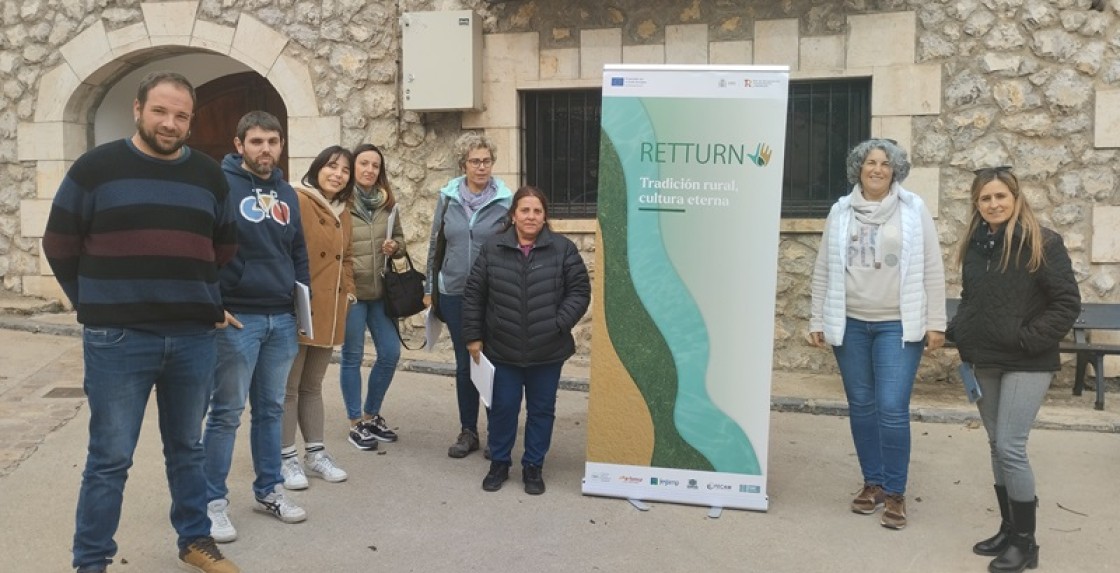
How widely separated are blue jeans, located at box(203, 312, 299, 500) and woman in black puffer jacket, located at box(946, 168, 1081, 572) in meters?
2.91

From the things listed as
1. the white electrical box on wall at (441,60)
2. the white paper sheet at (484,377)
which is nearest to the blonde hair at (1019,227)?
the white paper sheet at (484,377)

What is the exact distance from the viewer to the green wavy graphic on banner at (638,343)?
454 cm

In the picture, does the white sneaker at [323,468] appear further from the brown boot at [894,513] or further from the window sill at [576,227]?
the window sill at [576,227]

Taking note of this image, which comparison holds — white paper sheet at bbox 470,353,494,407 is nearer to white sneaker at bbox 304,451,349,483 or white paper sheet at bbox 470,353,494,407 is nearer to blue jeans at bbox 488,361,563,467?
blue jeans at bbox 488,361,563,467

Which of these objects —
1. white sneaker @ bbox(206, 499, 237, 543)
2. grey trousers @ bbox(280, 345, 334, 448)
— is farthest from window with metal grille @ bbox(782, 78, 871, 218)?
white sneaker @ bbox(206, 499, 237, 543)

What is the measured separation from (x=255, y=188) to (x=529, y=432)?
1.78m

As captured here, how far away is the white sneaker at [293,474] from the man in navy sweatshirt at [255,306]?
0.37m

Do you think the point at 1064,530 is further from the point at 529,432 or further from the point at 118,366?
the point at 118,366

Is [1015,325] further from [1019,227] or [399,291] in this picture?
[399,291]

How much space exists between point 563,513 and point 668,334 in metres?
0.98

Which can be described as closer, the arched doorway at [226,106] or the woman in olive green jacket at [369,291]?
the woman in olive green jacket at [369,291]

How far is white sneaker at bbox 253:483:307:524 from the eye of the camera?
4.18 metres

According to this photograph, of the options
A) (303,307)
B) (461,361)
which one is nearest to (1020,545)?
(461,361)

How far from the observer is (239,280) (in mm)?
3926
